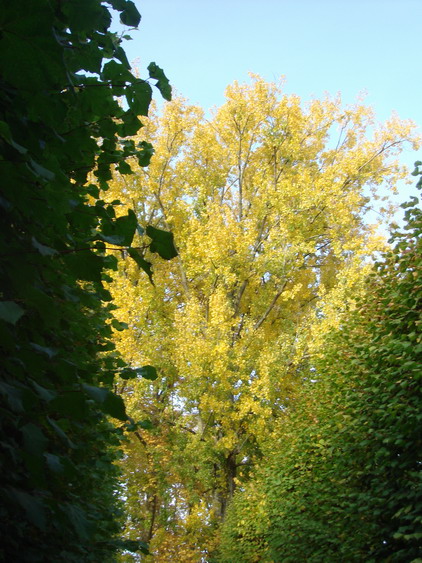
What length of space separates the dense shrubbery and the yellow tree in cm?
487

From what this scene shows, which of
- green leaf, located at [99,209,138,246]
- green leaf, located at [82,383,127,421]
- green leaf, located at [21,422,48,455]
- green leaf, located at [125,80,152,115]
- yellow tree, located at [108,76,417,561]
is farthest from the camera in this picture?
yellow tree, located at [108,76,417,561]

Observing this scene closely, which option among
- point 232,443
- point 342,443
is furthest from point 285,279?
point 342,443

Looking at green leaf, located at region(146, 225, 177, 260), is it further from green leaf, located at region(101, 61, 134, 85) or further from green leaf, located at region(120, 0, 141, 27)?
green leaf, located at region(120, 0, 141, 27)

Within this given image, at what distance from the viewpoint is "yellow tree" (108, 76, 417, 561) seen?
15.5 m

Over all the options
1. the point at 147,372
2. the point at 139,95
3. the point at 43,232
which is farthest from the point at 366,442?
the point at 139,95

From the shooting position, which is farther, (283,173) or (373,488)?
(283,173)

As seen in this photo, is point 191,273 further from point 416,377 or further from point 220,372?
point 416,377

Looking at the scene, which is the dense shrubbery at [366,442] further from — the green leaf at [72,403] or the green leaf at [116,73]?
the green leaf at [72,403]

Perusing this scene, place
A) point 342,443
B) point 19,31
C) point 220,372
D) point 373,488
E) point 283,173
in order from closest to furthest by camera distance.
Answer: point 19,31 < point 373,488 < point 342,443 < point 220,372 < point 283,173

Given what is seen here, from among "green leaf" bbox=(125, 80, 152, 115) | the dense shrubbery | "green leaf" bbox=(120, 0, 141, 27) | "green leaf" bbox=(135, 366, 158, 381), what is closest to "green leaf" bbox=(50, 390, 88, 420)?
"green leaf" bbox=(135, 366, 158, 381)

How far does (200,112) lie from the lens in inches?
816

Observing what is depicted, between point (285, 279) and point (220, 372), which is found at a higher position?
point (285, 279)

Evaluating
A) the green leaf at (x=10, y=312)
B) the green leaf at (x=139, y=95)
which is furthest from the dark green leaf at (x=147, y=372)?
the green leaf at (x=10, y=312)

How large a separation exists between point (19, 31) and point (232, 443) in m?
15.3
